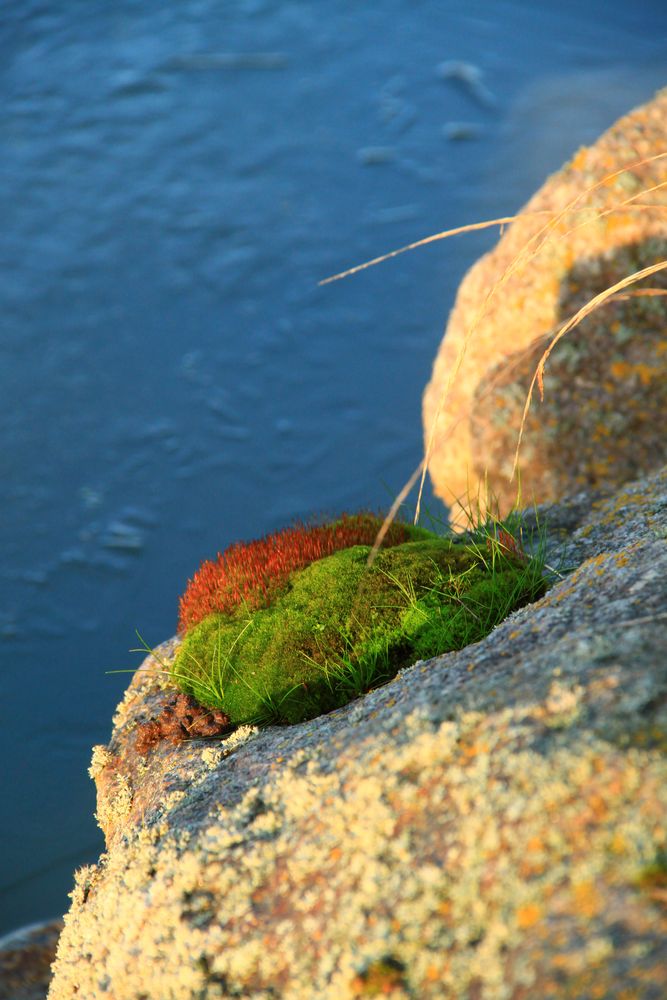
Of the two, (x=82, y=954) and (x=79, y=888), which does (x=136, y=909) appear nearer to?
(x=82, y=954)

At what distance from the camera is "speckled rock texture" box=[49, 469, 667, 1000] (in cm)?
199

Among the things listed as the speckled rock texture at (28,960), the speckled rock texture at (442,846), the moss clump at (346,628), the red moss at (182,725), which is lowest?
the speckled rock texture at (28,960)

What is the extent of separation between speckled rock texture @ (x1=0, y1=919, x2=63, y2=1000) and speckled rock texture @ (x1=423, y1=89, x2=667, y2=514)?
503cm

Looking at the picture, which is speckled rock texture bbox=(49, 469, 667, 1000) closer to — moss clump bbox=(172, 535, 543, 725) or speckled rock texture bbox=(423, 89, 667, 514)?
moss clump bbox=(172, 535, 543, 725)

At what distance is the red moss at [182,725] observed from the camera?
14.6 ft

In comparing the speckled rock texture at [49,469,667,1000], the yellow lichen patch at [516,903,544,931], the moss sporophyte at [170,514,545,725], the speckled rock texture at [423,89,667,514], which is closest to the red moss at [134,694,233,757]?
the moss sporophyte at [170,514,545,725]

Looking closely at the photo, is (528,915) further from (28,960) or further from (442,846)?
(28,960)

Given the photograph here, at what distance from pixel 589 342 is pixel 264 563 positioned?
3.99 m

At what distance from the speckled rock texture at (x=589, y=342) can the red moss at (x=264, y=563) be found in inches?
69.5

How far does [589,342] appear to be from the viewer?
7273 mm

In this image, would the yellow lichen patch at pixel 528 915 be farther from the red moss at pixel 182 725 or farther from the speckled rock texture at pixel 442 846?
the red moss at pixel 182 725

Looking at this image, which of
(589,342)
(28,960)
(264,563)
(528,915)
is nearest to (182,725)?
(264,563)

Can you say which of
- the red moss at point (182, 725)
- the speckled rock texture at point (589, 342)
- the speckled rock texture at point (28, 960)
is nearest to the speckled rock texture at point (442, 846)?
the red moss at point (182, 725)

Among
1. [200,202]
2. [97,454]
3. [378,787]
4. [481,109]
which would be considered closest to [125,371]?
[97,454]
